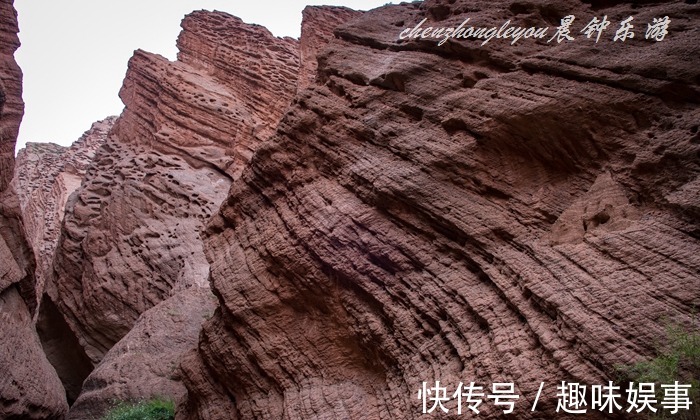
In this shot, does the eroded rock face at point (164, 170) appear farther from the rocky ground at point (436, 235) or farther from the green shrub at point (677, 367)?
the green shrub at point (677, 367)

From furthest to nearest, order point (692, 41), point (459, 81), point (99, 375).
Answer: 1. point (99, 375)
2. point (459, 81)
3. point (692, 41)

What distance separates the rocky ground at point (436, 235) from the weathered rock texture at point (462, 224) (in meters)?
0.03

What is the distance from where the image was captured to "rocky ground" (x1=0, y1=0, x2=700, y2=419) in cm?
659

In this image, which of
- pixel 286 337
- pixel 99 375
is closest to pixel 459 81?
pixel 286 337

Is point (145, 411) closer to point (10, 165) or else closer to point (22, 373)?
point (22, 373)

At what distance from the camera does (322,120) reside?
10820 mm

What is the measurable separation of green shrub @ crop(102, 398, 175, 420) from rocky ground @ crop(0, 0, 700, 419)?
1.77 feet

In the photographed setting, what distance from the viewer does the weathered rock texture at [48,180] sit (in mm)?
28906

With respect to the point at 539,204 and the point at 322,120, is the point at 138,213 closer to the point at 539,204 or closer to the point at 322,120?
the point at 322,120

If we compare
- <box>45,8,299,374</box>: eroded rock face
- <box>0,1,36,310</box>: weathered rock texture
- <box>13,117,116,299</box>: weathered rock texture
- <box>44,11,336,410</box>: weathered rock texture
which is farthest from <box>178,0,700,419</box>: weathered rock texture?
<box>13,117,116,299</box>: weathered rock texture

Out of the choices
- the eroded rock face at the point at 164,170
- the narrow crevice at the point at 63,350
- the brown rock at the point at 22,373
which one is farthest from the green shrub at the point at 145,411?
the narrow crevice at the point at 63,350

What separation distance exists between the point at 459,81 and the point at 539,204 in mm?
2561

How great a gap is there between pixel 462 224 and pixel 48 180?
2874 cm

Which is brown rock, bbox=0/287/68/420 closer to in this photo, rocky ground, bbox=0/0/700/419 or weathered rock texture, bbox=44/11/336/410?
rocky ground, bbox=0/0/700/419
